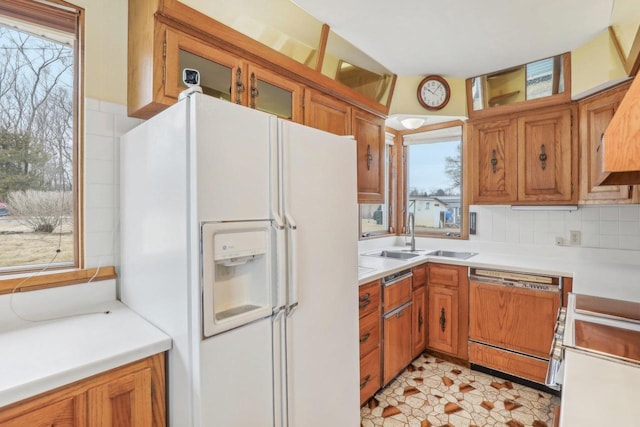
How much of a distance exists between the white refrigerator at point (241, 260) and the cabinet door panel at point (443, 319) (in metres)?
1.35

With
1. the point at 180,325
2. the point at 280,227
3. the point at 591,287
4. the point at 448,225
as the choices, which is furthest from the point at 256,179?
the point at 448,225

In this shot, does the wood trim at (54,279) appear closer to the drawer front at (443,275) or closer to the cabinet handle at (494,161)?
the drawer front at (443,275)

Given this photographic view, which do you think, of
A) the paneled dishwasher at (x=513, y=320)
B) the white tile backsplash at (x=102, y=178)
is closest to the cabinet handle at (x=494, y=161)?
the paneled dishwasher at (x=513, y=320)

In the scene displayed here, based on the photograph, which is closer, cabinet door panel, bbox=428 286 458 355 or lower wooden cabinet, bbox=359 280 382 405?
lower wooden cabinet, bbox=359 280 382 405

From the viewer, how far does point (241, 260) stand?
122 centimetres

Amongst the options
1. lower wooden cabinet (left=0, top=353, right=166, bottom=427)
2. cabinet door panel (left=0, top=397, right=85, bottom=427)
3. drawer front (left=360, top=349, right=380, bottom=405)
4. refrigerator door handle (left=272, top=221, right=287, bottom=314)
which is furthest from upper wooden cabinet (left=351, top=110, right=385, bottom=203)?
cabinet door panel (left=0, top=397, right=85, bottom=427)

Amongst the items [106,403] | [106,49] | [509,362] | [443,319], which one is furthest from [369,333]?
[106,49]

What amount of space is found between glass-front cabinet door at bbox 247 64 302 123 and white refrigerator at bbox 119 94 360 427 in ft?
1.44

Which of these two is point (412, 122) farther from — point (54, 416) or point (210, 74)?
point (54, 416)

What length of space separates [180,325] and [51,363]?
0.38m

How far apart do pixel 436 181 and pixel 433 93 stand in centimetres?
96

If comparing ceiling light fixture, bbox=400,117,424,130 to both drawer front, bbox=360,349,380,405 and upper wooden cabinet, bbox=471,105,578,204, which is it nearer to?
upper wooden cabinet, bbox=471,105,578,204

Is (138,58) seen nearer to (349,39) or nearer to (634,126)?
(349,39)

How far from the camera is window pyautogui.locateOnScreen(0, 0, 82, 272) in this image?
1422 mm
